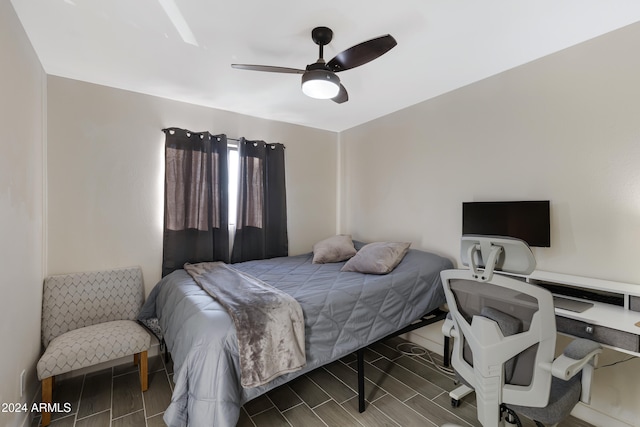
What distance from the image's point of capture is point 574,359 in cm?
128

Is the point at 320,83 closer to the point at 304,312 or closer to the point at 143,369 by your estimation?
the point at 304,312

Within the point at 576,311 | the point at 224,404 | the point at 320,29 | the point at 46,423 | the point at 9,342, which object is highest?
the point at 320,29

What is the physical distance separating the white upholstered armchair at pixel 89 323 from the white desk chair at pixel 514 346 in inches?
89.5

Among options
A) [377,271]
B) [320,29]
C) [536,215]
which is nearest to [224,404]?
[377,271]

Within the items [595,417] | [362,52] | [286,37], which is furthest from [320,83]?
[595,417]

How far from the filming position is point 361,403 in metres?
1.97

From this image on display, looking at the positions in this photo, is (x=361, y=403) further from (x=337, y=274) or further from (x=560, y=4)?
Result: (x=560, y=4)

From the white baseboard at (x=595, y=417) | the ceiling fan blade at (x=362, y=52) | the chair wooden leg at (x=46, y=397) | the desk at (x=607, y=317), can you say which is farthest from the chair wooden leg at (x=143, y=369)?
the white baseboard at (x=595, y=417)

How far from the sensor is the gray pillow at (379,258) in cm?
254

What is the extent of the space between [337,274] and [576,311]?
1631 mm

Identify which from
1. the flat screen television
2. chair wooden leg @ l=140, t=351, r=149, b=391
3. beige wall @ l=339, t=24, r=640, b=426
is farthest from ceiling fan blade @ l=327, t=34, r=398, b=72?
chair wooden leg @ l=140, t=351, r=149, b=391

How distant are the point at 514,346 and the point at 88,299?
306 centimetres

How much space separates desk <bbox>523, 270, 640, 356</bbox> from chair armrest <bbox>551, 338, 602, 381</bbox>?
0.14m

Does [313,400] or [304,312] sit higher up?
[304,312]
